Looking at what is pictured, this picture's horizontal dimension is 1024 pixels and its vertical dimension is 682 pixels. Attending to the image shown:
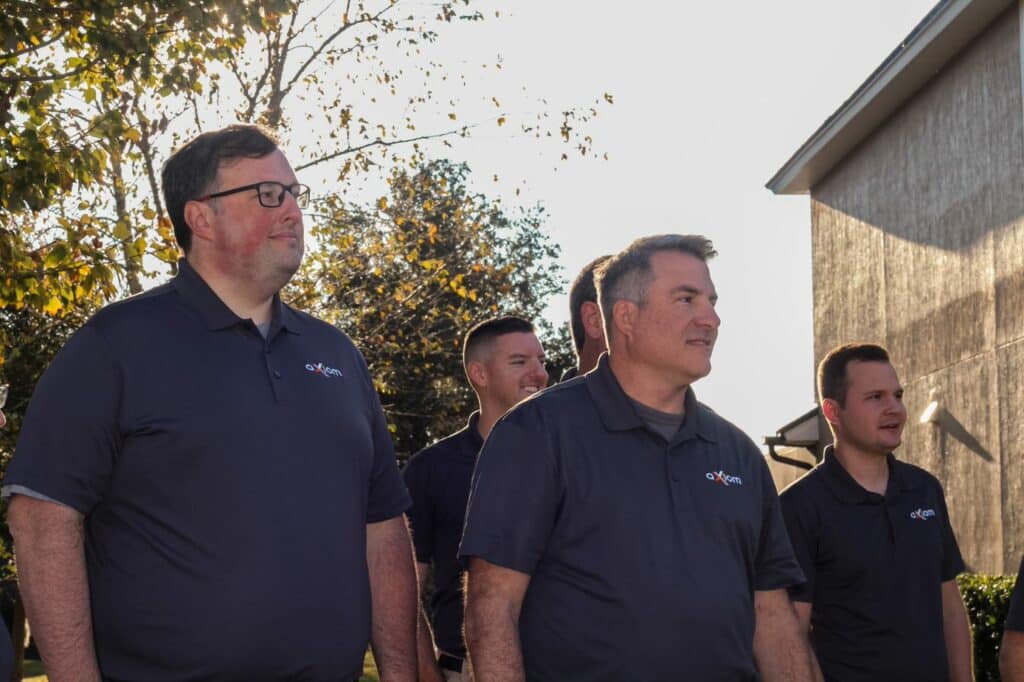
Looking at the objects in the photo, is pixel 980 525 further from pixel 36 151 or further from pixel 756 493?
pixel 756 493

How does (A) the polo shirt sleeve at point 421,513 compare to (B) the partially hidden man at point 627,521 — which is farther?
(A) the polo shirt sleeve at point 421,513

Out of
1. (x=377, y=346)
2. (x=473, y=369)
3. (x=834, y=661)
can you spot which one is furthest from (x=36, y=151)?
(x=377, y=346)

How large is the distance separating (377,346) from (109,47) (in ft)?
33.2

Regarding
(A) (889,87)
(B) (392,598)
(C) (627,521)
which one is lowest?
(B) (392,598)

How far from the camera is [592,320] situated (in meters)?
6.46

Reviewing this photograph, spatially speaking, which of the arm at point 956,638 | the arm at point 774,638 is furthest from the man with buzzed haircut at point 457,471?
the arm at point 956,638

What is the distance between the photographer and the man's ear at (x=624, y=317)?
4.95 meters

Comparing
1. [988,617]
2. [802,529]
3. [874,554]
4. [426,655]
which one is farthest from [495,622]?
[988,617]

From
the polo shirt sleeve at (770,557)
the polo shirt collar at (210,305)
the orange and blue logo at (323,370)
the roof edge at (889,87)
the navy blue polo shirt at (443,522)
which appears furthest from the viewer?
the roof edge at (889,87)

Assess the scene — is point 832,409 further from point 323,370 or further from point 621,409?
point 323,370

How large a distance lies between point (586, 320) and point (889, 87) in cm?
1567

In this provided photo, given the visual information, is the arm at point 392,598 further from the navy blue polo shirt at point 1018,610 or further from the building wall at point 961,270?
the building wall at point 961,270

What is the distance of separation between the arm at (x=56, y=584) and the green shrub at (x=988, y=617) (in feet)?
32.3

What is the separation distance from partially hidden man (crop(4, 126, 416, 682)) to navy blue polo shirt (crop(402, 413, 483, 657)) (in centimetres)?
227
